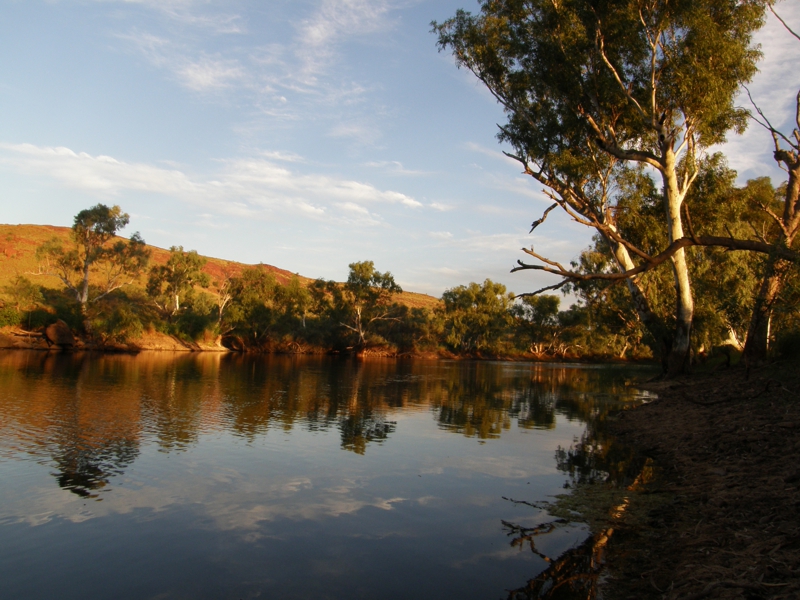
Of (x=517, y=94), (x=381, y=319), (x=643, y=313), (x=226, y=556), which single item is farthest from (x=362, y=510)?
(x=381, y=319)

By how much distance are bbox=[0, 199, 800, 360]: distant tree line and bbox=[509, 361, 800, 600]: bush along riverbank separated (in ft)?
29.1

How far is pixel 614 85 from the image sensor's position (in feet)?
72.4

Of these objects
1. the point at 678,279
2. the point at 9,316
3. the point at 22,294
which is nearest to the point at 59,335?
the point at 9,316

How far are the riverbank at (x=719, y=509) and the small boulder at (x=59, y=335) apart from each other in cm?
5407

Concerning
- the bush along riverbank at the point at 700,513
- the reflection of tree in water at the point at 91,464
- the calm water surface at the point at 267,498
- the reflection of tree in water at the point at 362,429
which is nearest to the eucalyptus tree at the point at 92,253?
the calm water surface at the point at 267,498

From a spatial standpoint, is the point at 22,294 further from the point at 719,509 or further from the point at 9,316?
the point at 719,509

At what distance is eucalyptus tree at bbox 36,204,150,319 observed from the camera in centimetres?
5675

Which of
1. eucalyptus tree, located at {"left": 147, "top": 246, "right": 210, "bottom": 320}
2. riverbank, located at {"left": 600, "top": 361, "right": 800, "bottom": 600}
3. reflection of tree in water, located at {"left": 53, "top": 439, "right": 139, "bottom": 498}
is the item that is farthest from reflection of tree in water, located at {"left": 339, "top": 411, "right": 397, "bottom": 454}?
eucalyptus tree, located at {"left": 147, "top": 246, "right": 210, "bottom": 320}

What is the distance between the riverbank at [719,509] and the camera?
5.18 m

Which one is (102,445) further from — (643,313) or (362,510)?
(643,313)

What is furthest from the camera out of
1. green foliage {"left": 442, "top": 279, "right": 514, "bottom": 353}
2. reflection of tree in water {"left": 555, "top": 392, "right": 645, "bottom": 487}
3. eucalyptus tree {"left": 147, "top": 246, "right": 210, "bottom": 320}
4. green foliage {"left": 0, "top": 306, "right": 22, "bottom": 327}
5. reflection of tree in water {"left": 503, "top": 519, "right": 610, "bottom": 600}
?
green foliage {"left": 442, "top": 279, "right": 514, "bottom": 353}

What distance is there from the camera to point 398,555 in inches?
259

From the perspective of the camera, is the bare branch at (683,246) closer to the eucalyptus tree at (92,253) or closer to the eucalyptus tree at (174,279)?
the eucalyptus tree at (92,253)

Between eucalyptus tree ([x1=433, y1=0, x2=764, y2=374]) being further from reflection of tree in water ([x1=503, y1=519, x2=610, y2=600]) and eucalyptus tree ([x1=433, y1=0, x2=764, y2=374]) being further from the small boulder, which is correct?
the small boulder
